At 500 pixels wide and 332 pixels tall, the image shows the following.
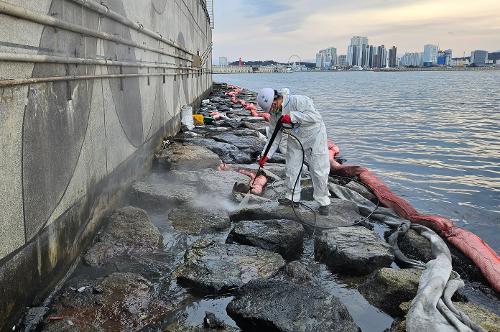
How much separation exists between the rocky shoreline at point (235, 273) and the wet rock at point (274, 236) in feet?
0.05

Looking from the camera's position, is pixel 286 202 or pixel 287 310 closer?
pixel 287 310

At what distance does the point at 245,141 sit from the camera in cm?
1296

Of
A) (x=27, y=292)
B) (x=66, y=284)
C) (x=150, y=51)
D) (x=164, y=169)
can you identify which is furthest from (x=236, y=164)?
(x=27, y=292)

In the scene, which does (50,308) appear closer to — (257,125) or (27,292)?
(27,292)

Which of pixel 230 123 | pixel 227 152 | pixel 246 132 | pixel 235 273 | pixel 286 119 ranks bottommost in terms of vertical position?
pixel 235 273

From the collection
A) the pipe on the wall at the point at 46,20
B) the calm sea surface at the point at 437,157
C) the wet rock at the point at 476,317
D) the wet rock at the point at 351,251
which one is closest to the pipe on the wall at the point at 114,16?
the pipe on the wall at the point at 46,20

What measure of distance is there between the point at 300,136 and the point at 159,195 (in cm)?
254

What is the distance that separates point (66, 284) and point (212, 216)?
2.55 meters

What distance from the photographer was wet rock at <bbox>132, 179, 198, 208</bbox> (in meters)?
7.04

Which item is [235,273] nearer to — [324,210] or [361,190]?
[324,210]

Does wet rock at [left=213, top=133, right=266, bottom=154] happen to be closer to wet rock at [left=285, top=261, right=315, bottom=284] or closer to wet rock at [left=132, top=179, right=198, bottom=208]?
wet rock at [left=132, top=179, right=198, bottom=208]

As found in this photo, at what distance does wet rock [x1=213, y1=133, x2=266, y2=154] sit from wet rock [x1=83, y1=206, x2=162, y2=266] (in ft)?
20.4

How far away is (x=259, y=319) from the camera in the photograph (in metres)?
3.82

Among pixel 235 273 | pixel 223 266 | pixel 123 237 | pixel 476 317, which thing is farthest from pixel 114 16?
pixel 476 317
